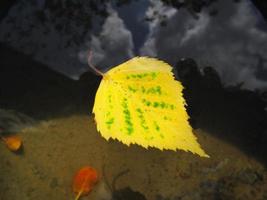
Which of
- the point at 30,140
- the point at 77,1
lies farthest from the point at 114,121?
the point at 77,1

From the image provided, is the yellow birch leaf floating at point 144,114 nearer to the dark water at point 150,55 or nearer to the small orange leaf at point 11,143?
the dark water at point 150,55

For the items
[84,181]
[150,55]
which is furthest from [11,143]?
[150,55]

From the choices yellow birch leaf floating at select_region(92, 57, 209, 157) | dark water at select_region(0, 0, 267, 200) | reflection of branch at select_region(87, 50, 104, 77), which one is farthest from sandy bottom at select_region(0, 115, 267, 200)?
yellow birch leaf floating at select_region(92, 57, 209, 157)

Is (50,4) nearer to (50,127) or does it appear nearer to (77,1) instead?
(77,1)

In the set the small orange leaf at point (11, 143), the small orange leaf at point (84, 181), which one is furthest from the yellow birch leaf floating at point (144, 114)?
the small orange leaf at point (11, 143)

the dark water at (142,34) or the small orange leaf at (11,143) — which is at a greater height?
the dark water at (142,34)
